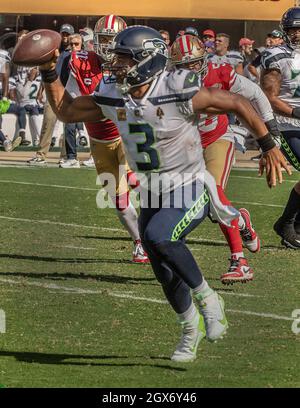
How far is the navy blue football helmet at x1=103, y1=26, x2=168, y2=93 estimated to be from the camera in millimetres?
6191

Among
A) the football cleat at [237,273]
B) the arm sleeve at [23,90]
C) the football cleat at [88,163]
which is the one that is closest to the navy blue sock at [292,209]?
the football cleat at [237,273]

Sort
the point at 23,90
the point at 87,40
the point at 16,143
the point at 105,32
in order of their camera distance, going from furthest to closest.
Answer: the point at 23,90 → the point at 16,143 → the point at 87,40 → the point at 105,32

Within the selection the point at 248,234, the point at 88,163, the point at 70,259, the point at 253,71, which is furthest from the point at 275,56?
the point at 253,71

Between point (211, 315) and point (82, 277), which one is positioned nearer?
point (211, 315)

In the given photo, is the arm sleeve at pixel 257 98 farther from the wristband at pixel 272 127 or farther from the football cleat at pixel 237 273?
the football cleat at pixel 237 273

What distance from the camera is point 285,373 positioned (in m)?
5.82

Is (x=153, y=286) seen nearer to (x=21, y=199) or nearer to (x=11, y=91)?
(x=21, y=199)

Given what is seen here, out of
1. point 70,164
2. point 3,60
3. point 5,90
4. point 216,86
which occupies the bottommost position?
point 5,90

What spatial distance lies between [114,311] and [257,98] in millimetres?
1566

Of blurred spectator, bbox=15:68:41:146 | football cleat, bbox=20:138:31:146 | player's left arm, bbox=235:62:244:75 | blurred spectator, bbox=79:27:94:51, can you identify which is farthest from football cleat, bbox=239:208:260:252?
football cleat, bbox=20:138:31:146

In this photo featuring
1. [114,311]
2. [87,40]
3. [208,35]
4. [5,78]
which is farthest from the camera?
[208,35]

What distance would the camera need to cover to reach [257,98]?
7.50 meters

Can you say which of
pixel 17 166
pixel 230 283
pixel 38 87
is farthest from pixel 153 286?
pixel 38 87

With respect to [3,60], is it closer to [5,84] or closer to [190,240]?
[5,84]
